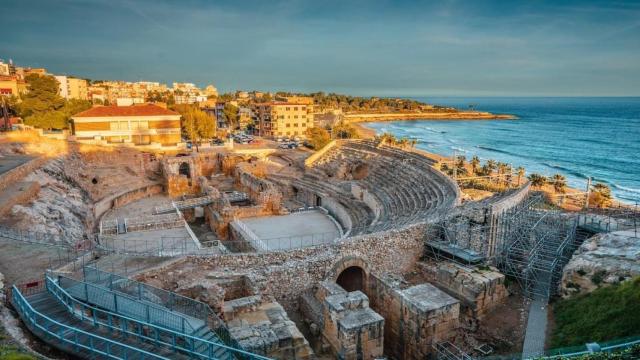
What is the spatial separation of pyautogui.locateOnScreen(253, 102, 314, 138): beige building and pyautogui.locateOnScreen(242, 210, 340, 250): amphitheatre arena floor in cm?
5285

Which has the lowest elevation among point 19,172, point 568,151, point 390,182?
point 568,151

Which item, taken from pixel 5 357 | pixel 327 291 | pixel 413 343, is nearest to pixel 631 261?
pixel 413 343

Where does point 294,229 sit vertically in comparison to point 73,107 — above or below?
below

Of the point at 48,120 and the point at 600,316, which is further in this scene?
the point at 48,120

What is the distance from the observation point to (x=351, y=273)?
18.9m

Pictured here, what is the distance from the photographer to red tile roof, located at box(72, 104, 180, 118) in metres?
49.8

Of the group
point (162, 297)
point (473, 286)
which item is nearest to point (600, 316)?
point (473, 286)

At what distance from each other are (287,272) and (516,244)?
11.6m

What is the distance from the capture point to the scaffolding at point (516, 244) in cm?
1838

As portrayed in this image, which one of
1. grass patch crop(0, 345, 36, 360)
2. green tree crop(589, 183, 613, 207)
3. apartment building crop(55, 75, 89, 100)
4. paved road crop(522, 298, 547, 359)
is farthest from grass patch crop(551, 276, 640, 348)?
apartment building crop(55, 75, 89, 100)

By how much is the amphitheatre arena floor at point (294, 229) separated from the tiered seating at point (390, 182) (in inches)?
93.0

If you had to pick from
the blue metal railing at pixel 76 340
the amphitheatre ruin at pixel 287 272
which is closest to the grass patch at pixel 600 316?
the amphitheatre ruin at pixel 287 272

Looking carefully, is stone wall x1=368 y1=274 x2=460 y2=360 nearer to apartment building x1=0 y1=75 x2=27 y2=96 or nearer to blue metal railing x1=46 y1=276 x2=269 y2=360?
blue metal railing x1=46 y1=276 x2=269 y2=360

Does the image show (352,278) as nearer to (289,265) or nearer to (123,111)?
(289,265)
